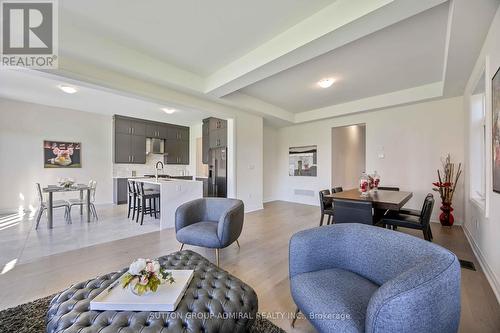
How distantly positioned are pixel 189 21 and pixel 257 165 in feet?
Result: 12.7

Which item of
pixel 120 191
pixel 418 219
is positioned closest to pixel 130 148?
pixel 120 191

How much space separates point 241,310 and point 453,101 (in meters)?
5.67

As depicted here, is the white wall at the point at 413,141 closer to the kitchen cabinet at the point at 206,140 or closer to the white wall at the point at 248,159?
the white wall at the point at 248,159

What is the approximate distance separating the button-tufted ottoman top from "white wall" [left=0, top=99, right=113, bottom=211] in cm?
620

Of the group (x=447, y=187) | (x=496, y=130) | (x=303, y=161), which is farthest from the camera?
(x=303, y=161)

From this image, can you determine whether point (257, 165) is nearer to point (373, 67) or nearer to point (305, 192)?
point (305, 192)

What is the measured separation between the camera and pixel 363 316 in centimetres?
110

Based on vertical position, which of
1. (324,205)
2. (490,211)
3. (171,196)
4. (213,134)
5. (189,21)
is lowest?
(324,205)

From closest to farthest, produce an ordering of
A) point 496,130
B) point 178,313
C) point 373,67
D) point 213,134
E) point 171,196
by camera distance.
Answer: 1. point 178,313
2. point 496,130
3. point 373,67
4. point 171,196
5. point 213,134

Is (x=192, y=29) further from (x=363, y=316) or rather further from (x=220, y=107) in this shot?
(x=363, y=316)

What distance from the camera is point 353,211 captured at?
278 cm

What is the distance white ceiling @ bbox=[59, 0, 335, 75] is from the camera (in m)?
2.27

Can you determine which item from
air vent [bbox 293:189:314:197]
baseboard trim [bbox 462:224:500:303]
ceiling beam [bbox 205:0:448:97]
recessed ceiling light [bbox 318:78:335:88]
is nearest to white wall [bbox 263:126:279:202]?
air vent [bbox 293:189:314:197]

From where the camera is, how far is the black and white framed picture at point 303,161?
656 centimetres
